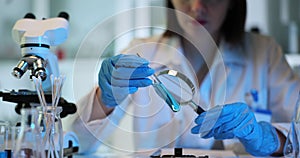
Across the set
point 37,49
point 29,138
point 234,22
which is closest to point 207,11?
point 234,22

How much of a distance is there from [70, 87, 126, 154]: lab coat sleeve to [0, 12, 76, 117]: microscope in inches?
3.4

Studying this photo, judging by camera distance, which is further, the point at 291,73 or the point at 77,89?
the point at 291,73

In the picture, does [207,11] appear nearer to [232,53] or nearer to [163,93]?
[232,53]

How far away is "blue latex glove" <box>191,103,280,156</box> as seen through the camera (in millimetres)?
875

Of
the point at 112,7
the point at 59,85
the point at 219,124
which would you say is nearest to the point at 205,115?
the point at 219,124

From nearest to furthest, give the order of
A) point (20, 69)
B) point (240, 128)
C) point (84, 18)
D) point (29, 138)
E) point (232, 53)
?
point (29, 138) < point (20, 69) < point (240, 128) < point (232, 53) < point (84, 18)

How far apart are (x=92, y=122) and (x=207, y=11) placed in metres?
0.54

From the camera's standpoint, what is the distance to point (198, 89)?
96 centimetres

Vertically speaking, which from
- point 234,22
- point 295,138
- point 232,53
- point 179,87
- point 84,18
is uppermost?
point 84,18

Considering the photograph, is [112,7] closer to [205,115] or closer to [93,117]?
[93,117]

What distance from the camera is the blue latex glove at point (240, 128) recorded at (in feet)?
2.87

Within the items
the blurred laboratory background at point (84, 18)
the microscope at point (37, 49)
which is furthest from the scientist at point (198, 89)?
the blurred laboratory background at point (84, 18)

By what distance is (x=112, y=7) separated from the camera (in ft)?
7.37

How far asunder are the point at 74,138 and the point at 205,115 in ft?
1.11
